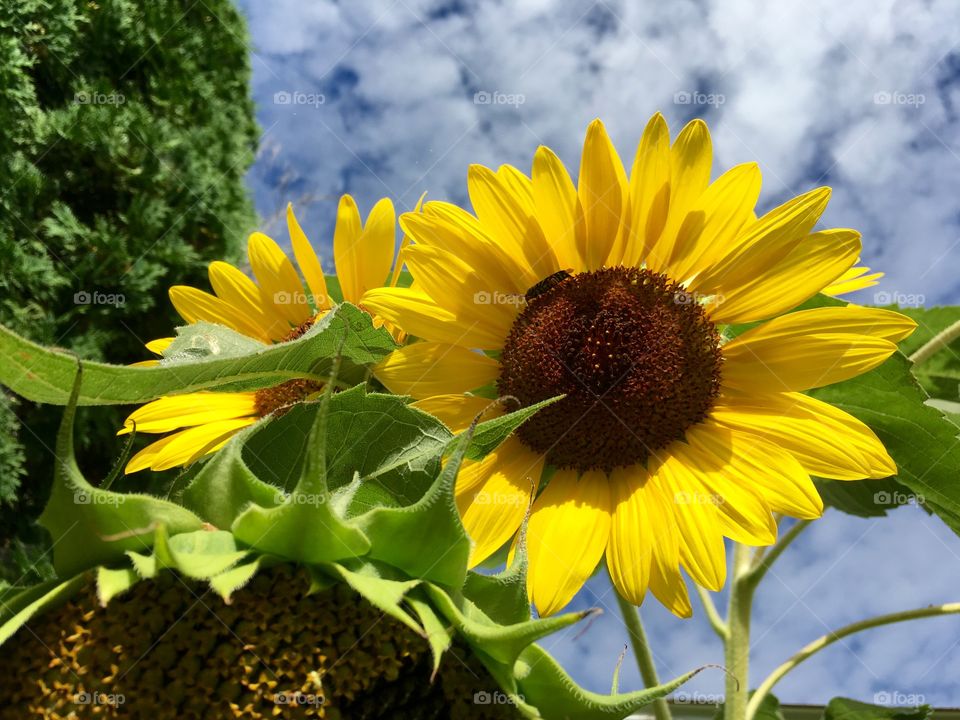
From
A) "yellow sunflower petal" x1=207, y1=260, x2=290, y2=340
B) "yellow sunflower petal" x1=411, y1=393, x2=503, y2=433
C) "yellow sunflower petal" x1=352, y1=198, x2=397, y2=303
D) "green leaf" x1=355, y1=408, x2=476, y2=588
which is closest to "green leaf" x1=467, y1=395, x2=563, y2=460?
"green leaf" x1=355, y1=408, x2=476, y2=588

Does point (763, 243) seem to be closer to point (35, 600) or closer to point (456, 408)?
point (456, 408)

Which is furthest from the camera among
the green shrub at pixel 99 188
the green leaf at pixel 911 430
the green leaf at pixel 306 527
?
the green shrub at pixel 99 188

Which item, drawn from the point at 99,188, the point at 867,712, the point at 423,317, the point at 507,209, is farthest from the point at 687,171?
the point at 99,188

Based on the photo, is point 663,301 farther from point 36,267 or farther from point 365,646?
point 36,267

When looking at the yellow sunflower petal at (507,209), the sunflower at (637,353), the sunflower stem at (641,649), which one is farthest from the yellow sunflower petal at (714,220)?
the sunflower stem at (641,649)

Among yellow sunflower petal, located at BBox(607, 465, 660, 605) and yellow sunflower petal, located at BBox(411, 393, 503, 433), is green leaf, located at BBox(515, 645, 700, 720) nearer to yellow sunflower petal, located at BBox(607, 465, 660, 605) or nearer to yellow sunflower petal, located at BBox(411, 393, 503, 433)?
yellow sunflower petal, located at BBox(607, 465, 660, 605)

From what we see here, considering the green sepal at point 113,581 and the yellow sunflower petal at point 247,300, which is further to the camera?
the yellow sunflower petal at point 247,300

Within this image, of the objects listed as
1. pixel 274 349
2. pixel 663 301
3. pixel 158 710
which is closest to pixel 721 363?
pixel 663 301

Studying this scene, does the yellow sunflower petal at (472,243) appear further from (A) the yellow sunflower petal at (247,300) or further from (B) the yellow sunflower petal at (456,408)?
(A) the yellow sunflower petal at (247,300)
